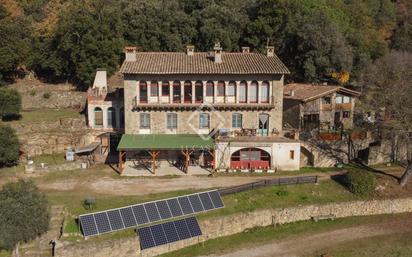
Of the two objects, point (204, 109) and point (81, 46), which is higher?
point (81, 46)

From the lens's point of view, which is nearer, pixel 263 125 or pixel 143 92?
pixel 143 92

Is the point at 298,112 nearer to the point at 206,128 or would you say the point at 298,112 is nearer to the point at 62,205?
the point at 206,128

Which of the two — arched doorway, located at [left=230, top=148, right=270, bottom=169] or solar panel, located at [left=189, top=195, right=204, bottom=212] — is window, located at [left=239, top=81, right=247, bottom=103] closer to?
arched doorway, located at [left=230, top=148, right=270, bottom=169]

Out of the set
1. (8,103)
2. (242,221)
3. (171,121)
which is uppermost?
(8,103)

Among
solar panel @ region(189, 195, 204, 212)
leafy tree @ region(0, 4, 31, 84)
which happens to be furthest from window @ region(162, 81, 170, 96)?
leafy tree @ region(0, 4, 31, 84)

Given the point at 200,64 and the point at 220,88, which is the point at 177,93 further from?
A: the point at 220,88

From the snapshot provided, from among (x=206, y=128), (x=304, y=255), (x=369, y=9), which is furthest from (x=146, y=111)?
(x=369, y=9)

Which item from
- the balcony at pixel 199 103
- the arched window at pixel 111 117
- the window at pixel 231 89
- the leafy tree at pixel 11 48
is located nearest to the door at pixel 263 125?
the balcony at pixel 199 103

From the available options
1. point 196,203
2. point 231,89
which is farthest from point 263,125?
point 196,203
